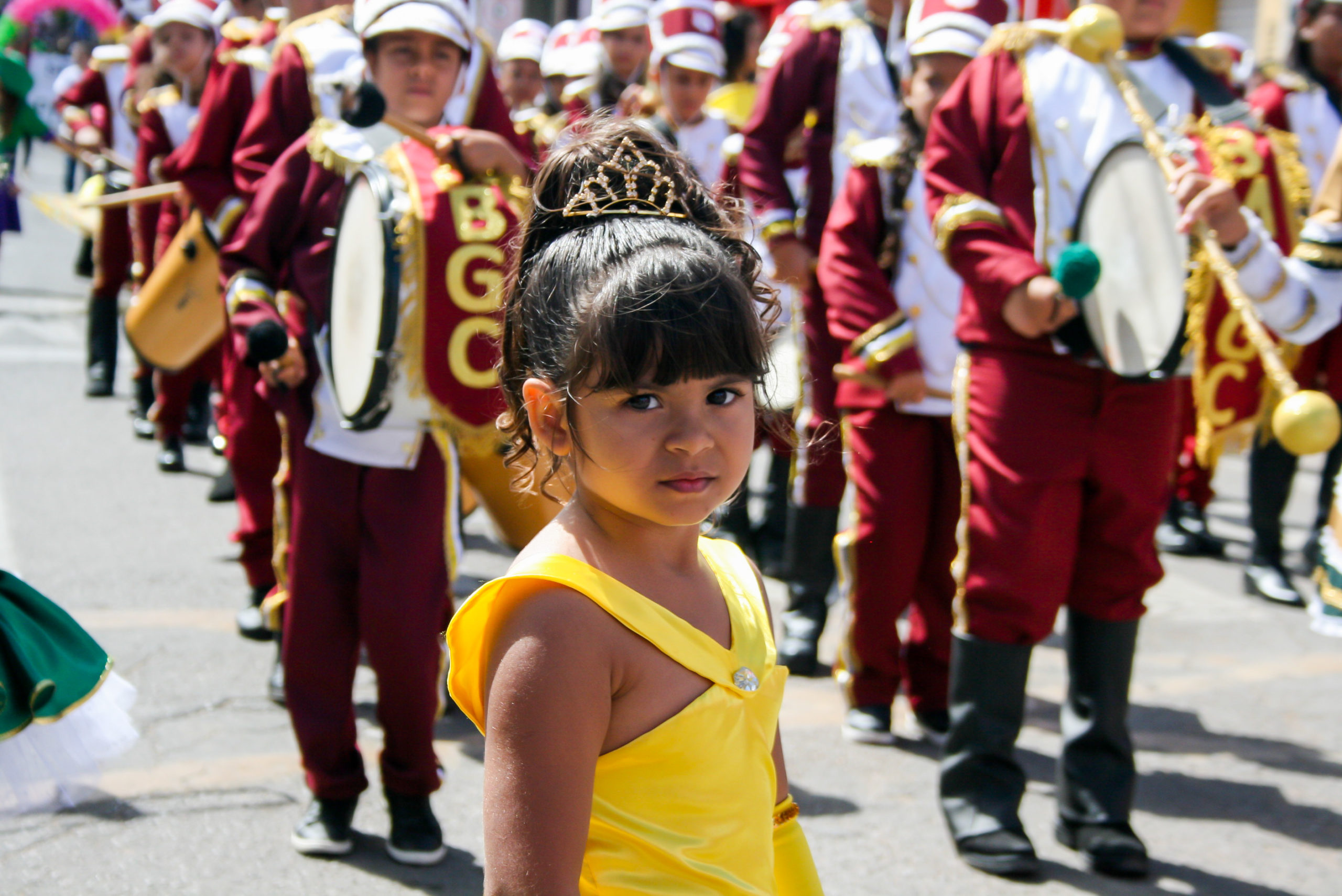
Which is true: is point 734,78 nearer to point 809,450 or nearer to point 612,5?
point 612,5

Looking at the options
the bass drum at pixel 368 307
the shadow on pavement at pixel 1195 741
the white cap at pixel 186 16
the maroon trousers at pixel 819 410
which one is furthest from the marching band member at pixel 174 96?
the shadow on pavement at pixel 1195 741

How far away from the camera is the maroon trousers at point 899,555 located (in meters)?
3.98

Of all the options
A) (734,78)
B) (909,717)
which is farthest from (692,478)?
(734,78)

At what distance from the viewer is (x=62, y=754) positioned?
2.23m

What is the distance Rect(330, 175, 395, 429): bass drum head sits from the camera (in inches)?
119

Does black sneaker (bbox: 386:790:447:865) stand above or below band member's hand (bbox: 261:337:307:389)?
below

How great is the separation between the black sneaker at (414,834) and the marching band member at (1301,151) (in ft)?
12.6

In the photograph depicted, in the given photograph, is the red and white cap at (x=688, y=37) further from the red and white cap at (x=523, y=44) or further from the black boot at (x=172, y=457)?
the black boot at (x=172, y=457)

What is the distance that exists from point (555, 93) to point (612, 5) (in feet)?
6.04

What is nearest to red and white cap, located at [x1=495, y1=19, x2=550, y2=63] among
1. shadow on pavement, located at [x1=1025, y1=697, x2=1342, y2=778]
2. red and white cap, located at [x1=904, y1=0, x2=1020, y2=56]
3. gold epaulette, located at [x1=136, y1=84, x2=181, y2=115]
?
gold epaulette, located at [x1=136, y1=84, x2=181, y2=115]

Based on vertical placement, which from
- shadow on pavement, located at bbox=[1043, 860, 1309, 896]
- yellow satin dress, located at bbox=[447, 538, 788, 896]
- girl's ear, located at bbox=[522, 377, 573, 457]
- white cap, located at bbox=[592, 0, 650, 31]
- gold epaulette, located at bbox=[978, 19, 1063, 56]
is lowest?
shadow on pavement, located at bbox=[1043, 860, 1309, 896]

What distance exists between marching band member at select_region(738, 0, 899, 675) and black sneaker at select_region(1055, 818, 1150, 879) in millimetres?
1461

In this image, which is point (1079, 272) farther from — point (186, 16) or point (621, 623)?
point (186, 16)

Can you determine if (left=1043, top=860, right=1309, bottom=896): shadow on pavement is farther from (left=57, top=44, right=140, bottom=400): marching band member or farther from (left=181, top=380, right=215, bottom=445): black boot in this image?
(left=57, top=44, right=140, bottom=400): marching band member
